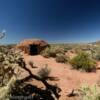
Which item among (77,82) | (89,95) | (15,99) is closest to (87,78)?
(77,82)

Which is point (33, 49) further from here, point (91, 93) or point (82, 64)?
point (91, 93)

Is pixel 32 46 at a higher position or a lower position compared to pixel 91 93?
higher

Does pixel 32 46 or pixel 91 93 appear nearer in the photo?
pixel 91 93

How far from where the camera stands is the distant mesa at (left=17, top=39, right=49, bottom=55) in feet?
82.0

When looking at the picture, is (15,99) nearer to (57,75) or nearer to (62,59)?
(57,75)

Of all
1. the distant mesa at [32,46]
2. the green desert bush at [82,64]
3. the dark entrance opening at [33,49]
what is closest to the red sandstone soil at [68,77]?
the green desert bush at [82,64]

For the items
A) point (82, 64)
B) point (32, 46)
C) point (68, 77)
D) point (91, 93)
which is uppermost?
point (32, 46)

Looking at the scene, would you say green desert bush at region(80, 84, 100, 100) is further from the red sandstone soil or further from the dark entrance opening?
the dark entrance opening

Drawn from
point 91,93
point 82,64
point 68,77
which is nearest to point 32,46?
point 82,64

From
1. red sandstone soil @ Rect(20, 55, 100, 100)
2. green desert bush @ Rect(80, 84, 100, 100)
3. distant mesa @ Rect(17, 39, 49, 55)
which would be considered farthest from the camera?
distant mesa @ Rect(17, 39, 49, 55)

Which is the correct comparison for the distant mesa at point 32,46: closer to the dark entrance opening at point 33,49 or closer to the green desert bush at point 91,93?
the dark entrance opening at point 33,49

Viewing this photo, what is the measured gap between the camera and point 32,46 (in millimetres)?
25516

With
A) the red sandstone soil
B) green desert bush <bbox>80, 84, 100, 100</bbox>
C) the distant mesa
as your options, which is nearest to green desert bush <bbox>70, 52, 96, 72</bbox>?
the red sandstone soil

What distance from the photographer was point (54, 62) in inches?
738
